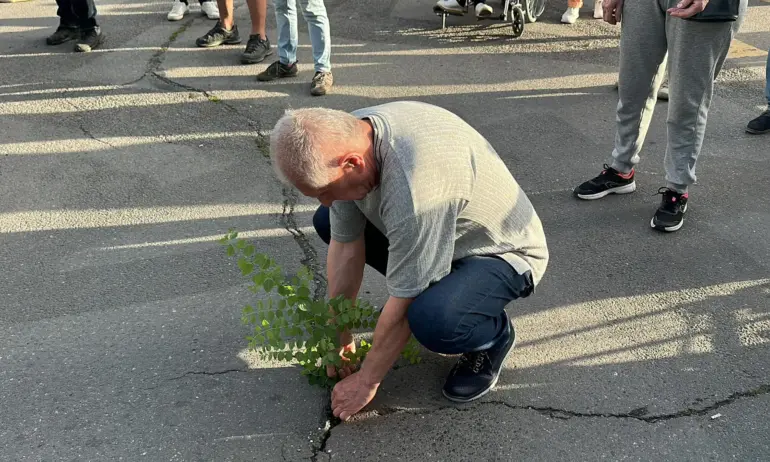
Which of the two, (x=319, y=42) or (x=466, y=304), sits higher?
(x=319, y=42)

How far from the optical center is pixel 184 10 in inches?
283

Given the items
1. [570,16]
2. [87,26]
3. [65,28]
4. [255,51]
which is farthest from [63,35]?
[570,16]

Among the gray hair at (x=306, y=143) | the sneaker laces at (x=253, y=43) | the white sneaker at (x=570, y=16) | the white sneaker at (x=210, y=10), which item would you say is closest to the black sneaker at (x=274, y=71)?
the sneaker laces at (x=253, y=43)

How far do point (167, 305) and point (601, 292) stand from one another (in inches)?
79.8

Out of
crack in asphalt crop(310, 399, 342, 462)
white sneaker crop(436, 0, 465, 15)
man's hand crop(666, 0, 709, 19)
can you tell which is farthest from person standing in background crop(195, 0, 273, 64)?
crack in asphalt crop(310, 399, 342, 462)

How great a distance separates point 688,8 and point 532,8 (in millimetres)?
3755

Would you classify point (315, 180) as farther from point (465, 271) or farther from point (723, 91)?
point (723, 91)

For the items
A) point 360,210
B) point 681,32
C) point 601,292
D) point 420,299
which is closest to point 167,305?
point 360,210

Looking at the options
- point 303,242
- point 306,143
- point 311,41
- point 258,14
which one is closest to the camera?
point 306,143

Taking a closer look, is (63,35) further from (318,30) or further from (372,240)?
(372,240)

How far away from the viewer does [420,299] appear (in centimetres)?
229

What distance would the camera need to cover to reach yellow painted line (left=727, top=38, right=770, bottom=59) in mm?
6057

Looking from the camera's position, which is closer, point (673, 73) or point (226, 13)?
point (673, 73)

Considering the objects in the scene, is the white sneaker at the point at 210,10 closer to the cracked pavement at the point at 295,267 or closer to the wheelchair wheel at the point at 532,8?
the cracked pavement at the point at 295,267
